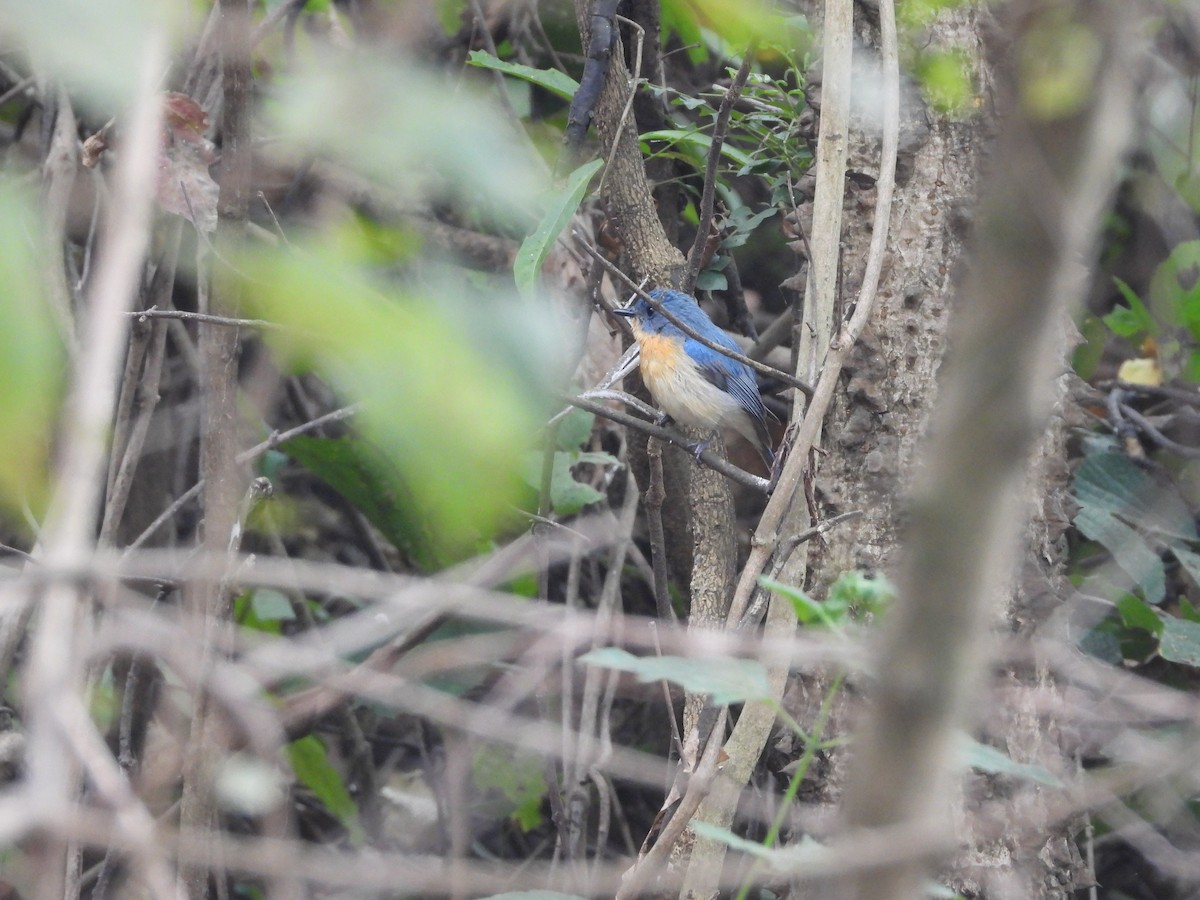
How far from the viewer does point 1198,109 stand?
15.2ft

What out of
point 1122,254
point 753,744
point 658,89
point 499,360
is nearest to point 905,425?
point 753,744

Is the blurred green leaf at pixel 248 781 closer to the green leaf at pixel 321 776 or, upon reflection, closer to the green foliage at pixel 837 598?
the green leaf at pixel 321 776

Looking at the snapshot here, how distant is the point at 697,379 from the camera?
14.1ft

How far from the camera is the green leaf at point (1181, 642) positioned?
11.0ft

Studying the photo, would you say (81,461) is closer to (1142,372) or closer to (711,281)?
(711,281)

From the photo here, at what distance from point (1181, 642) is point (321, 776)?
2.73 m

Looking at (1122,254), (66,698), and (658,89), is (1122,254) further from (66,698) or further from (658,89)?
(66,698)

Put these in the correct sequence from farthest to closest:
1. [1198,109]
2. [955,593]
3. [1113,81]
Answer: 1. [1198,109]
2. [955,593]
3. [1113,81]

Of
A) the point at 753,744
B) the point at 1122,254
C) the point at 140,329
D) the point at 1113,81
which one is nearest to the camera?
the point at 1113,81

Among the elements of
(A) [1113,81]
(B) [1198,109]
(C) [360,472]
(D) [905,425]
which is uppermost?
(B) [1198,109]

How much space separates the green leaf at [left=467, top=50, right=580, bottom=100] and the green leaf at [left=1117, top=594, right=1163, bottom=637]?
89.9 inches

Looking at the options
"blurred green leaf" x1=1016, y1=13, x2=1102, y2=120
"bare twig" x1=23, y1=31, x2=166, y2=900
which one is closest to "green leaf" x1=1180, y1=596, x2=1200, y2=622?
"blurred green leaf" x1=1016, y1=13, x2=1102, y2=120

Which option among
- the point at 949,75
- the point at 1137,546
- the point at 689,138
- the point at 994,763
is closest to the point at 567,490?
the point at 689,138

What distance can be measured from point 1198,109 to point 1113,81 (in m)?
4.56
